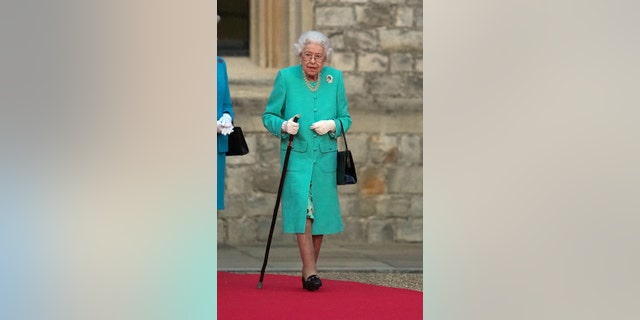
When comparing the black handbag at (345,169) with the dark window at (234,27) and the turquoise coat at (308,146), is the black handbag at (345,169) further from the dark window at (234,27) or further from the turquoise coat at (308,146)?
the dark window at (234,27)

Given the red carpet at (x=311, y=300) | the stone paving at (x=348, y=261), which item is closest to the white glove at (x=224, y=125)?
the red carpet at (x=311, y=300)

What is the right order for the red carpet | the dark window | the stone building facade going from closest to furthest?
the red carpet → the stone building facade → the dark window

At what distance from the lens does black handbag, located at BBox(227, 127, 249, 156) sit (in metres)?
9.31

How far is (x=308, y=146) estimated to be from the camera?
345 inches

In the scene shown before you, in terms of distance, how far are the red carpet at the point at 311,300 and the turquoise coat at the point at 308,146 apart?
38cm

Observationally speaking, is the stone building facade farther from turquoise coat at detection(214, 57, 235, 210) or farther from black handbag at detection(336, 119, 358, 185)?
black handbag at detection(336, 119, 358, 185)

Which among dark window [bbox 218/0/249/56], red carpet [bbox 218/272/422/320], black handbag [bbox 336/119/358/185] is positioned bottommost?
red carpet [bbox 218/272/422/320]

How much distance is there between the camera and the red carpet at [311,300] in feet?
25.0

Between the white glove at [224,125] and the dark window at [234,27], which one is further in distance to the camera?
the dark window at [234,27]
